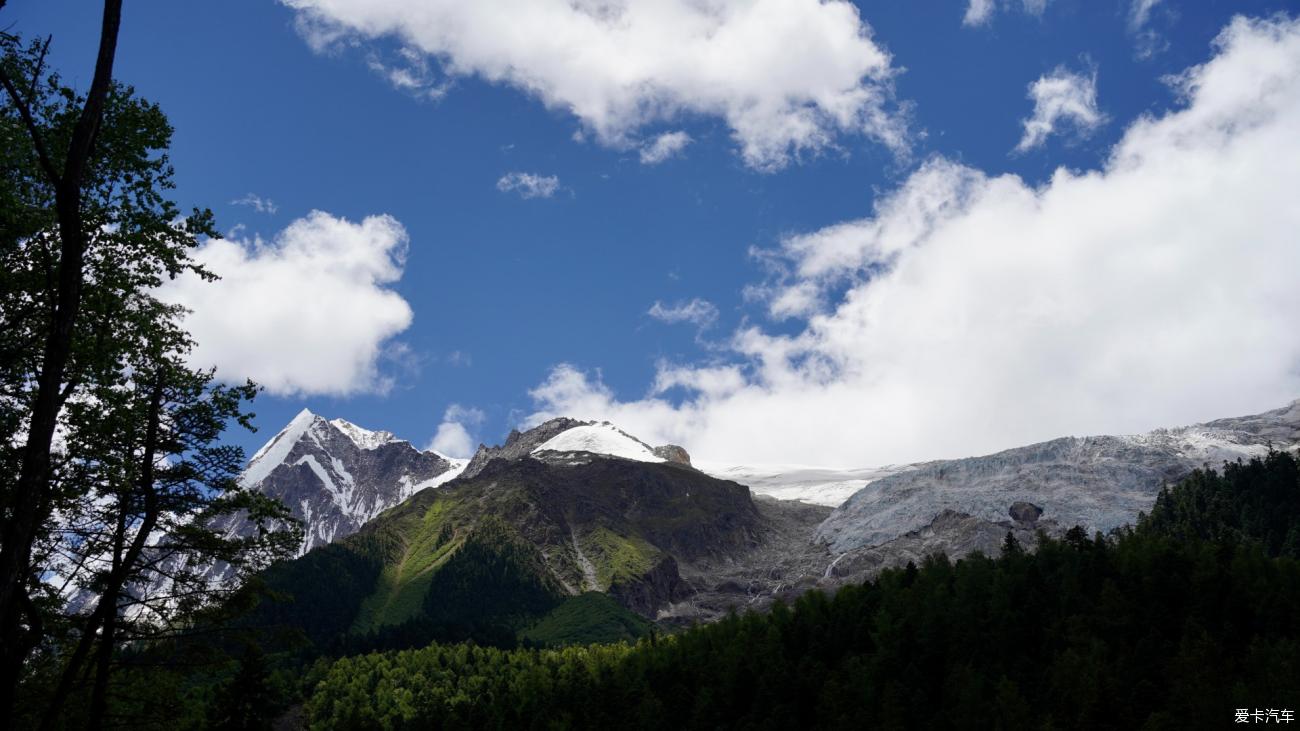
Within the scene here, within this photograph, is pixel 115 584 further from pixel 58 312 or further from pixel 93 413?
pixel 58 312

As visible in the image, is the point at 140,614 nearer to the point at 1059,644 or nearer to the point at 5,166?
the point at 5,166

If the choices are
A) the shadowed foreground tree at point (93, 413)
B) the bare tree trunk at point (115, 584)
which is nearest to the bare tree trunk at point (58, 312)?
the shadowed foreground tree at point (93, 413)

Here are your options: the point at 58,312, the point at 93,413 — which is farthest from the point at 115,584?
the point at 58,312

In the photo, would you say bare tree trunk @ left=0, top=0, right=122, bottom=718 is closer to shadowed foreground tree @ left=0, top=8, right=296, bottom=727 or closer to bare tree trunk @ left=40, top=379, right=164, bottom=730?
shadowed foreground tree @ left=0, top=8, right=296, bottom=727

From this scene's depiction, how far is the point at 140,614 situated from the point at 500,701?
163988mm

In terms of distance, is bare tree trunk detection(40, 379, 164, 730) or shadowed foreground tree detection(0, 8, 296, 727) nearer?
shadowed foreground tree detection(0, 8, 296, 727)

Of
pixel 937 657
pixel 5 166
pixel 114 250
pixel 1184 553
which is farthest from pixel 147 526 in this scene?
pixel 1184 553

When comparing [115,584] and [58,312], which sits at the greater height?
[58,312]

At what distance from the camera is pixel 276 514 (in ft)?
117

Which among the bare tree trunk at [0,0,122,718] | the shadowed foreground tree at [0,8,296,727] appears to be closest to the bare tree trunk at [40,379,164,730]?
the shadowed foreground tree at [0,8,296,727]

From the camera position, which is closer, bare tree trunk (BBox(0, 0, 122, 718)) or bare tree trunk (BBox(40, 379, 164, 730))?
bare tree trunk (BBox(0, 0, 122, 718))

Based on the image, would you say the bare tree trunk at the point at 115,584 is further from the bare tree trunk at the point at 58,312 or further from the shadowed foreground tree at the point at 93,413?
the bare tree trunk at the point at 58,312

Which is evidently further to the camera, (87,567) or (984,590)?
(984,590)

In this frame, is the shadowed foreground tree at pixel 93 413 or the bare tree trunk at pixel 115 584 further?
the bare tree trunk at pixel 115 584
